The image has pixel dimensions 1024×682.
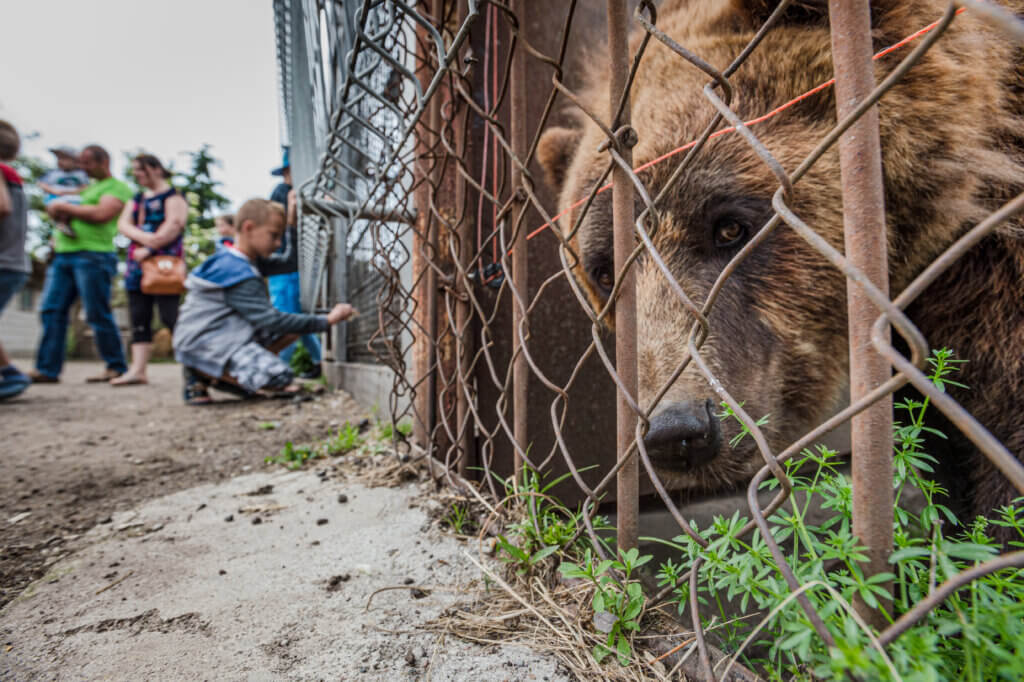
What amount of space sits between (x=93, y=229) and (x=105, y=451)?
12.1ft

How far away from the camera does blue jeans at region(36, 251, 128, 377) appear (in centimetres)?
536

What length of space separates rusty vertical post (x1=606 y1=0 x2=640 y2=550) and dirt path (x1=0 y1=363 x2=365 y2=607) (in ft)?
5.39

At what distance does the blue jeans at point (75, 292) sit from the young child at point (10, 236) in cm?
50

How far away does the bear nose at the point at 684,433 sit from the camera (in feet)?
4.34

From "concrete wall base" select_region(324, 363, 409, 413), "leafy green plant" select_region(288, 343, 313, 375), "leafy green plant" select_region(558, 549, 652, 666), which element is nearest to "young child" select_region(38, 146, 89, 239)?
"leafy green plant" select_region(288, 343, 313, 375)

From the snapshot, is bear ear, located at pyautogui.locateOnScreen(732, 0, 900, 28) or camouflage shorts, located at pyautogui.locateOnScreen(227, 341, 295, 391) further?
camouflage shorts, located at pyautogui.locateOnScreen(227, 341, 295, 391)

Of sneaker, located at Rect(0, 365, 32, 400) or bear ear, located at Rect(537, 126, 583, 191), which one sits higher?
bear ear, located at Rect(537, 126, 583, 191)

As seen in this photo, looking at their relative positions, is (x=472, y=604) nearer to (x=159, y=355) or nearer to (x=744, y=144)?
(x=744, y=144)

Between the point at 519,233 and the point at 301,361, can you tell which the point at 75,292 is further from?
the point at 519,233

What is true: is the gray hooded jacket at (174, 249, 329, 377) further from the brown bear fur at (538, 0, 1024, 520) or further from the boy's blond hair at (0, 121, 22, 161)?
the brown bear fur at (538, 0, 1024, 520)

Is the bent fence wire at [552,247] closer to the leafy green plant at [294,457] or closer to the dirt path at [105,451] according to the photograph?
the leafy green plant at [294,457]

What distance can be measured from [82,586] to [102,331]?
5.54 m

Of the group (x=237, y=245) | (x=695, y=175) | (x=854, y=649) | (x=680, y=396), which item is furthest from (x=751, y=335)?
(x=237, y=245)

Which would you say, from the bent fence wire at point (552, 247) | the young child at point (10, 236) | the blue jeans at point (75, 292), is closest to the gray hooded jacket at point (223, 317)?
the blue jeans at point (75, 292)
